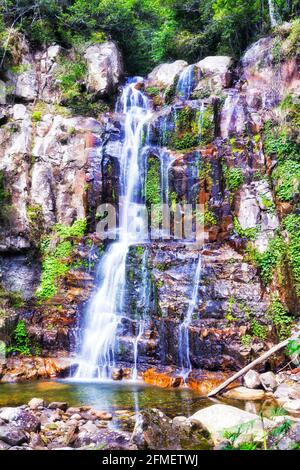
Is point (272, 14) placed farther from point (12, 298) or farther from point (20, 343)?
point (20, 343)

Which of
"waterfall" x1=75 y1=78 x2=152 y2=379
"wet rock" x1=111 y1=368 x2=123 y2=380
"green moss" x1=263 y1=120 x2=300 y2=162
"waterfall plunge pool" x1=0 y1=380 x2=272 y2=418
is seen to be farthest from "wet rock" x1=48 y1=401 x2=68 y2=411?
"green moss" x1=263 y1=120 x2=300 y2=162

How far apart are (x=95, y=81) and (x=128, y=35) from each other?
4312mm

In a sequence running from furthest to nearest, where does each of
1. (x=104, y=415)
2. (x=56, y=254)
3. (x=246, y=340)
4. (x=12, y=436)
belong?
(x=56, y=254), (x=246, y=340), (x=104, y=415), (x=12, y=436)

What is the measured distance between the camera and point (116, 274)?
1236 centimetres

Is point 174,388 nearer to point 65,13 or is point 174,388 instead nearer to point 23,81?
point 23,81

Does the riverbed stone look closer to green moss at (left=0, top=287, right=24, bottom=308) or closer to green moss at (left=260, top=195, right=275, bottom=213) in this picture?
green moss at (left=260, top=195, right=275, bottom=213)

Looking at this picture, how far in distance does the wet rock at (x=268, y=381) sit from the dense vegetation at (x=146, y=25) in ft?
50.2

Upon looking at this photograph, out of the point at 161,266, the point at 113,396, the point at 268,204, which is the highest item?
the point at 268,204

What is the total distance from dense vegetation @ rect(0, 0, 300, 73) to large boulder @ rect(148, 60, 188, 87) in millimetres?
1999

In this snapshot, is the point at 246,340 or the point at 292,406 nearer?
the point at 292,406

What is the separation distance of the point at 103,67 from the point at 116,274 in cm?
1082

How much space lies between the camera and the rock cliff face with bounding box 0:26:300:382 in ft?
35.5

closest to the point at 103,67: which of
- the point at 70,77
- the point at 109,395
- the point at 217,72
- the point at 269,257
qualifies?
the point at 70,77

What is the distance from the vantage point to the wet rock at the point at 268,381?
8.79 meters
